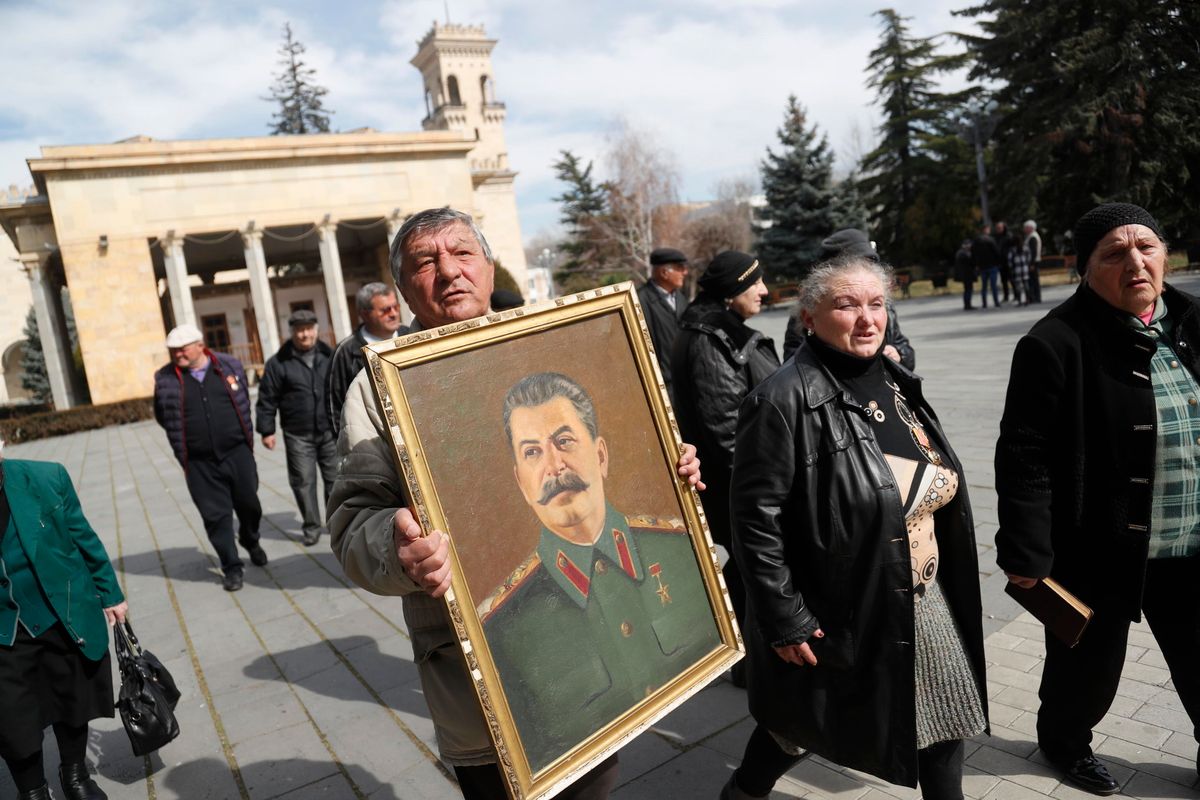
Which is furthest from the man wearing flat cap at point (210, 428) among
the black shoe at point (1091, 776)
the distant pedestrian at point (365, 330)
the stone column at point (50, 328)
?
the stone column at point (50, 328)

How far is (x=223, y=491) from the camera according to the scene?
6.67m

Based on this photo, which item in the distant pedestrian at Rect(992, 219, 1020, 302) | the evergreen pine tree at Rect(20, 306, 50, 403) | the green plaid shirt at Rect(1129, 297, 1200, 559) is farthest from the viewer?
the evergreen pine tree at Rect(20, 306, 50, 403)

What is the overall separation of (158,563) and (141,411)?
66.8 ft

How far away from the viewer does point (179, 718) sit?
14.6 feet

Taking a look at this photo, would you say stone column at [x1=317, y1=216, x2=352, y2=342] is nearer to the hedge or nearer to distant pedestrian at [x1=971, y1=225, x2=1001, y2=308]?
the hedge

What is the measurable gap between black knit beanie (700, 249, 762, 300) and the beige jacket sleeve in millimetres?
2442

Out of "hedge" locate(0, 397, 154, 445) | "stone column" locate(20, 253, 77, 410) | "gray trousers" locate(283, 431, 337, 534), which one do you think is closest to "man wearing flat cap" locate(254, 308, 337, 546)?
"gray trousers" locate(283, 431, 337, 534)

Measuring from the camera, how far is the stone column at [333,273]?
31.1 metres

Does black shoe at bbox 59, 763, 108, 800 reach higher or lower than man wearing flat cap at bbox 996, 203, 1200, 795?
lower

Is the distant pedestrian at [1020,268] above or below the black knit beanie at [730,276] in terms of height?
below

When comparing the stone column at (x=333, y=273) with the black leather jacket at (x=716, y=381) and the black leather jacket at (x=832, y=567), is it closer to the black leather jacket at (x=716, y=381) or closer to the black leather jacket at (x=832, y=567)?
the black leather jacket at (x=716, y=381)

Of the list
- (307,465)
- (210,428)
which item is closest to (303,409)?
(307,465)

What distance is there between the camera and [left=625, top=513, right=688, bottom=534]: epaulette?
201cm

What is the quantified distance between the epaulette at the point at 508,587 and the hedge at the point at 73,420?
85.5 feet
